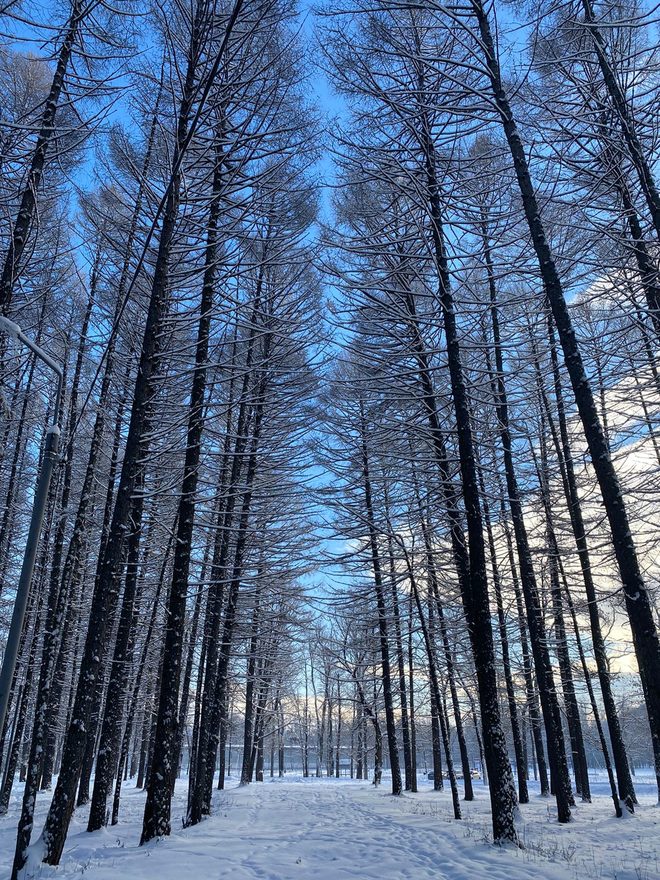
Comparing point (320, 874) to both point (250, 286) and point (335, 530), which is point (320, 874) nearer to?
point (335, 530)

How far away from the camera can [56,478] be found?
14547 millimetres

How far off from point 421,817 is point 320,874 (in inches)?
237

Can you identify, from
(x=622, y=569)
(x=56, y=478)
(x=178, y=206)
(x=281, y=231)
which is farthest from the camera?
(x=56, y=478)

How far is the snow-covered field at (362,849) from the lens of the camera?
222 inches

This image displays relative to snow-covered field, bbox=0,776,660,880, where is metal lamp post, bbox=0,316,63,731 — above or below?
above

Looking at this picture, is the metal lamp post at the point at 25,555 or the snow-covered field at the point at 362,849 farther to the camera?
the snow-covered field at the point at 362,849

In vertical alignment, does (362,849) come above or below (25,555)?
below

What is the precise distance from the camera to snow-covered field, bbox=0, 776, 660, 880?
564 cm

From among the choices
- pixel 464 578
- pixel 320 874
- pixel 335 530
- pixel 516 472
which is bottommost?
pixel 320 874

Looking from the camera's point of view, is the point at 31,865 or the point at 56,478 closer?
the point at 31,865

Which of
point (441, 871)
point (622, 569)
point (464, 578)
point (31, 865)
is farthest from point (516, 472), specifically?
point (31, 865)

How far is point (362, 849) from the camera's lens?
7.09m

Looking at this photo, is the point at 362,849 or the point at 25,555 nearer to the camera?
the point at 25,555

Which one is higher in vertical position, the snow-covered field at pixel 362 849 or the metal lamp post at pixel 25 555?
the metal lamp post at pixel 25 555
